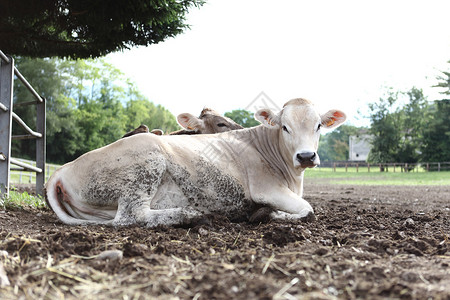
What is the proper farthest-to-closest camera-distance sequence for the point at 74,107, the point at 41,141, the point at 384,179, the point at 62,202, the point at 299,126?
the point at 74,107 < the point at 384,179 < the point at 41,141 < the point at 299,126 < the point at 62,202

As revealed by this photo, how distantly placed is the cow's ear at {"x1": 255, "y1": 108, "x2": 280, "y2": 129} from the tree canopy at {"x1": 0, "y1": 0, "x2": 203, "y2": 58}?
359cm

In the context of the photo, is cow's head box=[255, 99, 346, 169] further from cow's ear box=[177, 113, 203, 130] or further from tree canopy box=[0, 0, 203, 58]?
tree canopy box=[0, 0, 203, 58]

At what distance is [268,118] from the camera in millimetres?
5410

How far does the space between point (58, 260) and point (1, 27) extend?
294 inches

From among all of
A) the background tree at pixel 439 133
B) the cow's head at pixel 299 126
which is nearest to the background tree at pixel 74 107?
the background tree at pixel 439 133

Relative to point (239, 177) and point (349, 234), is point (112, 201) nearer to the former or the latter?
point (239, 177)

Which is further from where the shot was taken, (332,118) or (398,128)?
(398,128)

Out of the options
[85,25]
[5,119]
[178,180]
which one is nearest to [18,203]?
[5,119]

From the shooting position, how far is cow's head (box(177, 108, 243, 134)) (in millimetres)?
7109

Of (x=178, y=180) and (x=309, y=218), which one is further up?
A: (x=178, y=180)

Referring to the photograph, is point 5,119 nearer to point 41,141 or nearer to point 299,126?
point 41,141

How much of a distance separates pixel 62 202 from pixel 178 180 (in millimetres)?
1348

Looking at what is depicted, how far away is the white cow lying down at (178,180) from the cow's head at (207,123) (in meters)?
1.85

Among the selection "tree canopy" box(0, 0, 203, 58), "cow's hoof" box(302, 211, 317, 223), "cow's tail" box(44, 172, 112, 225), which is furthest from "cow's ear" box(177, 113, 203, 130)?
"cow's hoof" box(302, 211, 317, 223)
